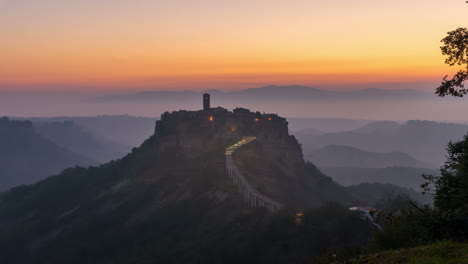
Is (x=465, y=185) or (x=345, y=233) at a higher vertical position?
(x=465, y=185)

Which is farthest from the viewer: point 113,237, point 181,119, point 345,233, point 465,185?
point 181,119

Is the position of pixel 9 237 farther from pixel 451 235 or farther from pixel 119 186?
pixel 451 235

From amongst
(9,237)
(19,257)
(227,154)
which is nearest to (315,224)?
(227,154)

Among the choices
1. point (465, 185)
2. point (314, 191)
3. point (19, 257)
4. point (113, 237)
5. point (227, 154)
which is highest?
point (465, 185)

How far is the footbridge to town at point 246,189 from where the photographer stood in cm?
10417

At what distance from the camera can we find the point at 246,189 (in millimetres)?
116562

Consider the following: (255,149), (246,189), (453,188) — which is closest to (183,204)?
(246,189)

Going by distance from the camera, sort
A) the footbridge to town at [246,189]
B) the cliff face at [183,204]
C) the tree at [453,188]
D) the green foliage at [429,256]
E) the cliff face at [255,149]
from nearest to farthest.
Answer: the green foliage at [429,256]
the tree at [453,188]
the cliff face at [183,204]
the footbridge to town at [246,189]
the cliff face at [255,149]

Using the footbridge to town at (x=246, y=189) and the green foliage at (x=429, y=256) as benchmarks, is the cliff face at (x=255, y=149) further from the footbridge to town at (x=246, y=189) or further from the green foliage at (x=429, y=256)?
the green foliage at (x=429, y=256)

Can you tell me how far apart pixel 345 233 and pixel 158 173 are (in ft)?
296

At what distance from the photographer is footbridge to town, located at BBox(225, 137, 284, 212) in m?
104

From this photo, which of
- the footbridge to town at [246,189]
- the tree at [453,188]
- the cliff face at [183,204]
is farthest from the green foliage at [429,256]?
the footbridge to town at [246,189]

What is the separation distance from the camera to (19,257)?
501ft

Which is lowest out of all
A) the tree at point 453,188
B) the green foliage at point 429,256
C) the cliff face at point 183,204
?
the cliff face at point 183,204
